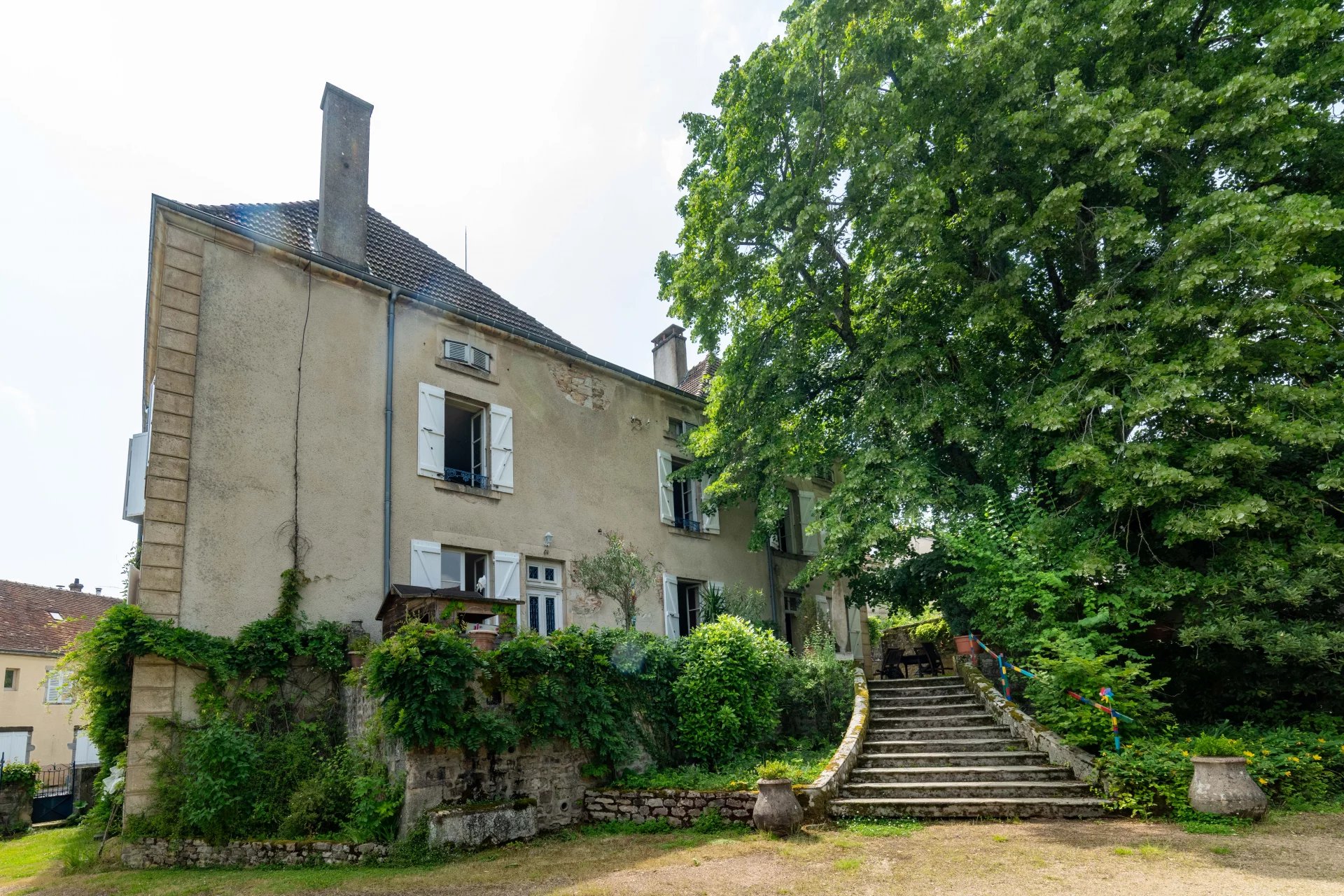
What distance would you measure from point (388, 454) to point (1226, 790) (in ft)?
34.3

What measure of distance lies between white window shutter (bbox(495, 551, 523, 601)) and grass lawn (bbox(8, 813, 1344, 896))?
13.8ft

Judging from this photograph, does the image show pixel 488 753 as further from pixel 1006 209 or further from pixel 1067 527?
pixel 1006 209

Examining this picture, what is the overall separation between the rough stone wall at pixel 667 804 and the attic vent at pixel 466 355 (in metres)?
6.78

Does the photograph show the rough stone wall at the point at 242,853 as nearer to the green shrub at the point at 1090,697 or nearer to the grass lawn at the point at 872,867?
the grass lawn at the point at 872,867

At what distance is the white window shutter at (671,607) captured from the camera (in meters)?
14.2

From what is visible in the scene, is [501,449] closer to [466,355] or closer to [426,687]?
[466,355]

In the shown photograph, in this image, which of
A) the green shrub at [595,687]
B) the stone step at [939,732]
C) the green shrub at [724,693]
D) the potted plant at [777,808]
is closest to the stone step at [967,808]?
the potted plant at [777,808]

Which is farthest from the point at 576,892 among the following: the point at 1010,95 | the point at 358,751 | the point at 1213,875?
the point at 1010,95

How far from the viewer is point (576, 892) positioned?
602 cm

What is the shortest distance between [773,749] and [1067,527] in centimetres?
520

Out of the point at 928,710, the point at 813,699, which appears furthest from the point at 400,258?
the point at 928,710

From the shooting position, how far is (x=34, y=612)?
26203mm

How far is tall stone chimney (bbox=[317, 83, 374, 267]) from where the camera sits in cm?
1169

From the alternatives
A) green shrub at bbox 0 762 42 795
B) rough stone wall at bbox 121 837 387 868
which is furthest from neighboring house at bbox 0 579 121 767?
rough stone wall at bbox 121 837 387 868
